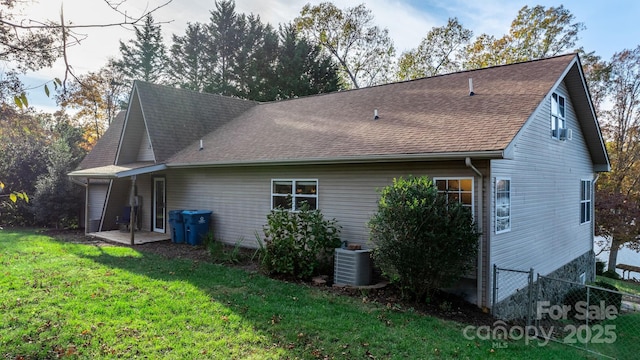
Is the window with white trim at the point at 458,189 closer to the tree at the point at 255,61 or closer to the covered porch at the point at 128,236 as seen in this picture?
the covered porch at the point at 128,236

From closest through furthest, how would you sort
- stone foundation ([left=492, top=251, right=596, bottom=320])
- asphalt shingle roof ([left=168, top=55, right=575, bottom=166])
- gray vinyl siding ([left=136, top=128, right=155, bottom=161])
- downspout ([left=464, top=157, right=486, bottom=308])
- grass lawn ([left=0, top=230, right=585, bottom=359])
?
grass lawn ([left=0, top=230, right=585, bottom=359]) → downspout ([left=464, top=157, right=486, bottom=308]) → stone foundation ([left=492, top=251, right=596, bottom=320]) → asphalt shingle roof ([left=168, top=55, right=575, bottom=166]) → gray vinyl siding ([left=136, top=128, right=155, bottom=161])

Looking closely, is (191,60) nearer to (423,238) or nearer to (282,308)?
(282,308)

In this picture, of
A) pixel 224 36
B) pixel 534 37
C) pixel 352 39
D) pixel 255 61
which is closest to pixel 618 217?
pixel 534 37

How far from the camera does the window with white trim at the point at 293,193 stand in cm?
954

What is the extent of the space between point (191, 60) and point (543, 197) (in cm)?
2895

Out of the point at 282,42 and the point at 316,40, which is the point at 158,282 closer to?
the point at 282,42

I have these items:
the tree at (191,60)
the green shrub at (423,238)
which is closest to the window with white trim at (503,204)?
the green shrub at (423,238)

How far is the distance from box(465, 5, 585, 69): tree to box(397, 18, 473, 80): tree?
5.97 ft

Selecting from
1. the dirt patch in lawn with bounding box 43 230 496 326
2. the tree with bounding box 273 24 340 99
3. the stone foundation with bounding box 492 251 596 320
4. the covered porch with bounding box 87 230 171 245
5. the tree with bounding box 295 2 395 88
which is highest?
the tree with bounding box 295 2 395 88

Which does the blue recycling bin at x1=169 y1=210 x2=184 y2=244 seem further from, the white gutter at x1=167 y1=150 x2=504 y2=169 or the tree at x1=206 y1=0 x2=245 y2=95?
the tree at x1=206 y1=0 x2=245 y2=95

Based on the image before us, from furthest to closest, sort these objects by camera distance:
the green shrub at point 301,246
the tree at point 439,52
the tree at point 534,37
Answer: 1. the tree at point 439,52
2. the tree at point 534,37
3. the green shrub at point 301,246

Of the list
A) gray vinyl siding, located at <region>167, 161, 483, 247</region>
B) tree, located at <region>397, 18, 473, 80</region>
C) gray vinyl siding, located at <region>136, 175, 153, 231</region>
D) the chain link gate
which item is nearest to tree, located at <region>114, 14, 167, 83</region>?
tree, located at <region>397, 18, 473, 80</region>

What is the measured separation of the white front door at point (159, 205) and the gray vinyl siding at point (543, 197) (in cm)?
1074

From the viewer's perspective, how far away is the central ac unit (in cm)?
768
